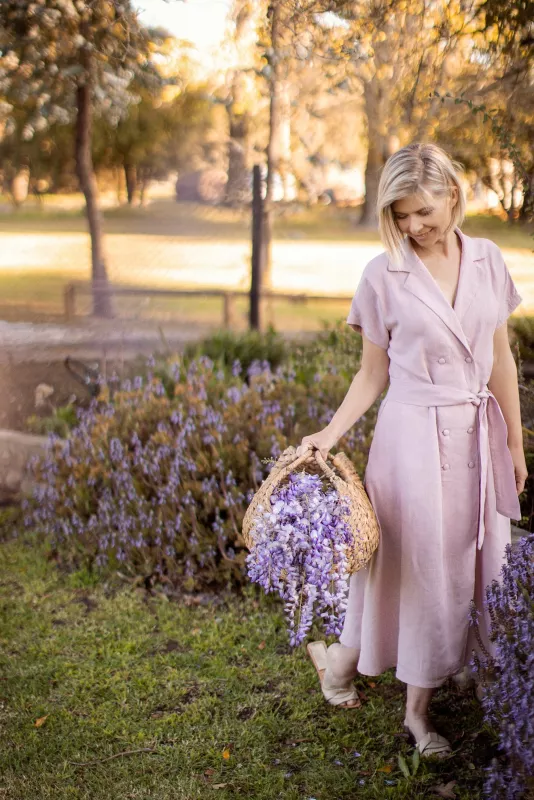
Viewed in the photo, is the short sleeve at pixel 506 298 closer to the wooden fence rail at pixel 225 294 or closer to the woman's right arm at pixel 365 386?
the woman's right arm at pixel 365 386

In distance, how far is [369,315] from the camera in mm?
2465

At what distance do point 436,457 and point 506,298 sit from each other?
1.75 ft

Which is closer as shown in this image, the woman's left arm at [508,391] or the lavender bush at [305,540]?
the lavender bush at [305,540]

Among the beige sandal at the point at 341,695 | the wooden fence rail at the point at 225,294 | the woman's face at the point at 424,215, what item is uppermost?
the woman's face at the point at 424,215

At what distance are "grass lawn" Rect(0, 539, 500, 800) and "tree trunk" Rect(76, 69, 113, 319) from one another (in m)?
3.99

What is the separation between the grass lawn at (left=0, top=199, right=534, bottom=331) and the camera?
9.55m

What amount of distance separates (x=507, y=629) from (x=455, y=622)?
0.36 metres

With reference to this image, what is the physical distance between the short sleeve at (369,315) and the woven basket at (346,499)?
39 centimetres

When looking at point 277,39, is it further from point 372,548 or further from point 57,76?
point 57,76

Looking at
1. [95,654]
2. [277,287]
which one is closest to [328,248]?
[277,287]

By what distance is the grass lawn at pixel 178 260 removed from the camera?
9555 millimetres

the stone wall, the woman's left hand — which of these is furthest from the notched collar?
the stone wall

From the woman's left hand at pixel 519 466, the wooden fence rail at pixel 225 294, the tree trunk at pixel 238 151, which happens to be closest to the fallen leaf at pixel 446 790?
the woman's left hand at pixel 519 466

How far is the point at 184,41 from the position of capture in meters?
7.08
